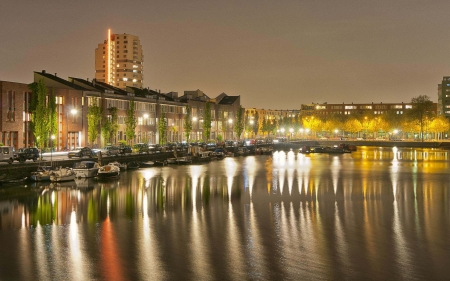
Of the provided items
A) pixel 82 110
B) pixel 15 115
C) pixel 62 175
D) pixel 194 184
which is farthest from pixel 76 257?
pixel 82 110

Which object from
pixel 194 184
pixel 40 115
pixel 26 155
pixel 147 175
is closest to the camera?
pixel 194 184

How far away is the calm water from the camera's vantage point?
1922 centimetres

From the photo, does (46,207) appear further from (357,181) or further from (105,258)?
(357,181)

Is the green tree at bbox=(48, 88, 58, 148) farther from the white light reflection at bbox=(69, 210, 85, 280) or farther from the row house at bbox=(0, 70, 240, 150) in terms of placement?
the white light reflection at bbox=(69, 210, 85, 280)

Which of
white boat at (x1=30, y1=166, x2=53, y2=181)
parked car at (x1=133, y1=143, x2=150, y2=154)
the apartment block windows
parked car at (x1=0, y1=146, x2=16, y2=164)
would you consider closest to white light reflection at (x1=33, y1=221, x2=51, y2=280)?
white boat at (x1=30, y1=166, x2=53, y2=181)

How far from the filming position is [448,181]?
1961 inches

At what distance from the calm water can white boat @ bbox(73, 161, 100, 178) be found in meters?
4.66

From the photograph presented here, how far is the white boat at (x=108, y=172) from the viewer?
168ft

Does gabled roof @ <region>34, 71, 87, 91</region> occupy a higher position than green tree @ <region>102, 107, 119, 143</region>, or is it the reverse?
gabled roof @ <region>34, 71, 87, 91</region>

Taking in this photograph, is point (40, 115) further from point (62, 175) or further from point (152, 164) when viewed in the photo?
point (62, 175)

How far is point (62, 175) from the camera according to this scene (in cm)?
4666

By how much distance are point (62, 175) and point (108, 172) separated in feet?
18.8

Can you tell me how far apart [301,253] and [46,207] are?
18.9m

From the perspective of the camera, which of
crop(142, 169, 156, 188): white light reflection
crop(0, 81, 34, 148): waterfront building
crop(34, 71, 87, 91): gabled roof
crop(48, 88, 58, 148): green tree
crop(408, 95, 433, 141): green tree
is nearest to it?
crop(142, 169, 156, 188): white light reflection
